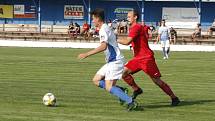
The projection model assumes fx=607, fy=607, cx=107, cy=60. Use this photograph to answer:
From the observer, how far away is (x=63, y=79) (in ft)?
62.4

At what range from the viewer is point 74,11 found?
227 feet

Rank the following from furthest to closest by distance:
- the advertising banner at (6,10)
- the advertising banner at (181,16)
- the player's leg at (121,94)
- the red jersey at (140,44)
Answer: the advertising banner at (6,10), the advertising banner at (181,16), the red jersey at (140,44), the player's leg at (121,94)

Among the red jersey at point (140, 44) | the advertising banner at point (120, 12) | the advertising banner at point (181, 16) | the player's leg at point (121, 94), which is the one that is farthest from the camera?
the advertising banner at point (120, 12)

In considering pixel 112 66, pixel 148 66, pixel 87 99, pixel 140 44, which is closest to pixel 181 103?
pixel 148 66

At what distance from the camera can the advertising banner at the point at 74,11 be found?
68.9 meters

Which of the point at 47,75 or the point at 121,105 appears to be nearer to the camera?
the point at 121,105

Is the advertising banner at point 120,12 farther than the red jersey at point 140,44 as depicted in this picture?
Yes

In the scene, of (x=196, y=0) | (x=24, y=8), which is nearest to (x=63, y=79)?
(x=196, y=0)

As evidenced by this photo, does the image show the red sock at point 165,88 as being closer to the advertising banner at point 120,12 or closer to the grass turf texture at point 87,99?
the grass turf texture at point 87,99

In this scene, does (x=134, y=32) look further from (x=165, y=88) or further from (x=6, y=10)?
(x=6, y=10)

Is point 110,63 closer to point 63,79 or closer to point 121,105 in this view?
point 121,105

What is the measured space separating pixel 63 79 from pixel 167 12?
49.9 meters

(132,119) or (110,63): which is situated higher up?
(110,63)

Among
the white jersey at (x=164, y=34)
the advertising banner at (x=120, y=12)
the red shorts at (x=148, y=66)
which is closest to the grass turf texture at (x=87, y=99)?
the red shorts at (x=148, y=66)
